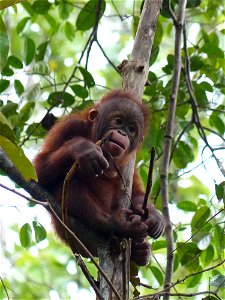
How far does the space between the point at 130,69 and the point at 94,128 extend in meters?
0.82

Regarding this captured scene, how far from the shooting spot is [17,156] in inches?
105

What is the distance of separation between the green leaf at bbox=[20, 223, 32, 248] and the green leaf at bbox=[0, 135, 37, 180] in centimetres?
165

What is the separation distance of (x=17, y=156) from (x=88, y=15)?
2720 mm

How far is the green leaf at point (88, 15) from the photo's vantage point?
5.10m

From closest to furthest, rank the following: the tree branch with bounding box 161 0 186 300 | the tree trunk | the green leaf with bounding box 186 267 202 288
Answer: the tree trunk, the tree branch with bounding box 161 0 186 300, the green leaf with bounding box 186 267 202 288

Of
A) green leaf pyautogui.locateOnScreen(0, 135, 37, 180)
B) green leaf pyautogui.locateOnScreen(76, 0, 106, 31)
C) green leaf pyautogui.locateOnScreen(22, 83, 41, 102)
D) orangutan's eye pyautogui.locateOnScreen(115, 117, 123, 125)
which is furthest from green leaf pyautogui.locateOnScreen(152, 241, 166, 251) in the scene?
green leaf pyautogui.locateOnScreen(0, 135, 37, 180)

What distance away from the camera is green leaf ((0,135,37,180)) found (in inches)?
103

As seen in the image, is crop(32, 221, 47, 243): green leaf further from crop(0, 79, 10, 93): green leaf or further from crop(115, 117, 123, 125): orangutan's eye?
crop(0, 79, 10, 93): green leaf

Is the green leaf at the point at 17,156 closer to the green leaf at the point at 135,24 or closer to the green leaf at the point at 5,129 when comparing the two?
the green leaf at the point at 5,129

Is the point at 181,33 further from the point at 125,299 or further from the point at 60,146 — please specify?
the point at 125,299

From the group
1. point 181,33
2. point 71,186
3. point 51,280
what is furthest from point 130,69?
point 51,280

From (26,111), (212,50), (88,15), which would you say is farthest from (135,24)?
(26,111)

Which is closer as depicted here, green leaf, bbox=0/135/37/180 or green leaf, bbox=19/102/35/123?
green leaf, bbox=0/135/37/180

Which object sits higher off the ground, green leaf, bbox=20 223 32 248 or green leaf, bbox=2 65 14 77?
green leaf, bbox=2 65 14 77
